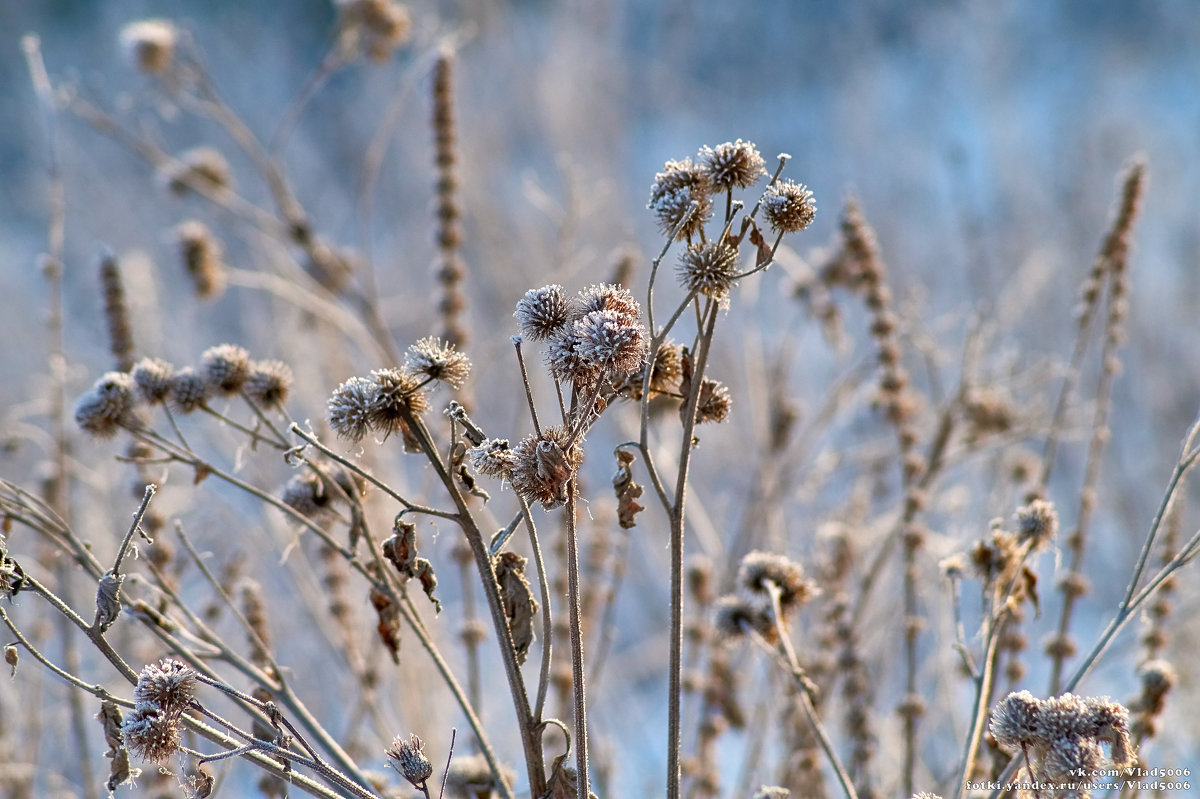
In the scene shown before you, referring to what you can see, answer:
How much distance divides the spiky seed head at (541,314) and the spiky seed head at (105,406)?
0.26m

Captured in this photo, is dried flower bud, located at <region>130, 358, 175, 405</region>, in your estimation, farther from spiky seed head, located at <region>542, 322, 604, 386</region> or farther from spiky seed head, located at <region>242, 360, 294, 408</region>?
spiky seed head, located at <region>542, 322, 604, 386</region>

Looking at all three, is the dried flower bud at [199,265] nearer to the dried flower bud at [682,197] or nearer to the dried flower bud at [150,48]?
the dried flower bud at [150,48]

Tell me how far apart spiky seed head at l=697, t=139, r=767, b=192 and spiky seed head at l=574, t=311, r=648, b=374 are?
3.3 inches

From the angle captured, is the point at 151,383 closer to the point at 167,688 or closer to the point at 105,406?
the point at 105,406

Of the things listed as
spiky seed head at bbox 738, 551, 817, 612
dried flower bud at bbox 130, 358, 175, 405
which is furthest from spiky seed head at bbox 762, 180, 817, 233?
dried flower bud at bbox 130, 358, 175, 405

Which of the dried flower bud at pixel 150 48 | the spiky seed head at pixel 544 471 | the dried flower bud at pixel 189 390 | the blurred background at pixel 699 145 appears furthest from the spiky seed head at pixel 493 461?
the blurred background at pixel 699 145

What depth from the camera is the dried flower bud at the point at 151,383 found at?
487 mm

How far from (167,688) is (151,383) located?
0.21 m

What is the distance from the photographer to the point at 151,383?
487 millimetres

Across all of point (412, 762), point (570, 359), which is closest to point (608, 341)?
point (570, 359)

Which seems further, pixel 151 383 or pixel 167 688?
pixel 151 383

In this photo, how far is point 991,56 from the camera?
3074 millimetres

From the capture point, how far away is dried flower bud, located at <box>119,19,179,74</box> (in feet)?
3.27

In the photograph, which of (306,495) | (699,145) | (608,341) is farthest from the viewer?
(699,145)
